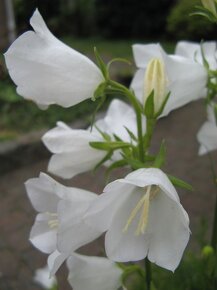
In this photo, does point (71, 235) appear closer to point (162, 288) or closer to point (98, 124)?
point (98, 124)

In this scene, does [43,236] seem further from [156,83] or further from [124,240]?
[156,83]

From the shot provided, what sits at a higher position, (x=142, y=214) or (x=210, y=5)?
(x=210, y=5)

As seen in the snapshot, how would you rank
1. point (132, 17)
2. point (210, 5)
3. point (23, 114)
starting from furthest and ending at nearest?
point (132, 17) < point (23, 114) < point (210, 5)

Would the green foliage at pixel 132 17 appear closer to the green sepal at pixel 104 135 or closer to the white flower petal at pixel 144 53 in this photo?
the white flower petal at pixel 144 53

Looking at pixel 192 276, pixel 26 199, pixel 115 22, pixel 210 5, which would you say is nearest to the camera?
pixel 210 5

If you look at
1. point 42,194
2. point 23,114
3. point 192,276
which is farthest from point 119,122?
point 23,114

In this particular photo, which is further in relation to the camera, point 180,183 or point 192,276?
point 192,276

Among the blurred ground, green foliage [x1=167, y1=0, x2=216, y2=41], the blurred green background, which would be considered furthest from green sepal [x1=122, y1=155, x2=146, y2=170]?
green foliage [x1=167, y1=0, x2=216, y2=41]
